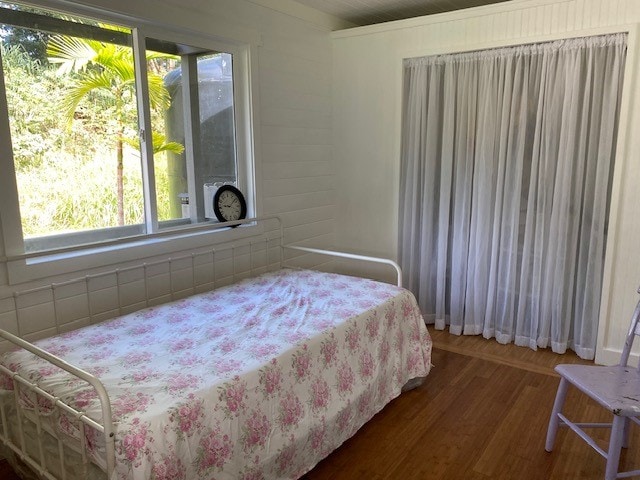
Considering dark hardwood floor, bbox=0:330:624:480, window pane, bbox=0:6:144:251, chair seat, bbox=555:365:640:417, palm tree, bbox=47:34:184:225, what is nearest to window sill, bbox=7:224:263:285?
window pane, bbox=0:6:144:251

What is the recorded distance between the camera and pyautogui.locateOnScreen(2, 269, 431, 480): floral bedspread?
4.85 ft

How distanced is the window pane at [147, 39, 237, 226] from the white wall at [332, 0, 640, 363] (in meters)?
1.07

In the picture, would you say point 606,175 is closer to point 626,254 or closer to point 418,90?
point 626,254

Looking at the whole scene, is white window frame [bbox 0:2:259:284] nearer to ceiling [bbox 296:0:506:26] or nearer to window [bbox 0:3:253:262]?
window [bbox 0:3:253:262]

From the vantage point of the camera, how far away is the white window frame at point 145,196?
2.07 m

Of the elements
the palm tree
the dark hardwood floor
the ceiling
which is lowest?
the dark hardwood floor

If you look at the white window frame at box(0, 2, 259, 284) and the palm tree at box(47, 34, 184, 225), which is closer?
the white window frame at box(0, 2, 259, 284)

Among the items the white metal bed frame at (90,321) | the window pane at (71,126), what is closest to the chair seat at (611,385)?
the white metal bed frame at (90,321)

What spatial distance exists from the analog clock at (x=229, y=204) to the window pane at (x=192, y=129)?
9 centimetres

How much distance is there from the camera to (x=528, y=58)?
9.96 feet

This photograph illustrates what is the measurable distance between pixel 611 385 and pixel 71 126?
2668 millimetres

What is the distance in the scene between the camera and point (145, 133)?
261cm

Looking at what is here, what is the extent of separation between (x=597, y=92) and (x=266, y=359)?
248 cm

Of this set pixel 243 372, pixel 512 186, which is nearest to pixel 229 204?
pixel 243 372
